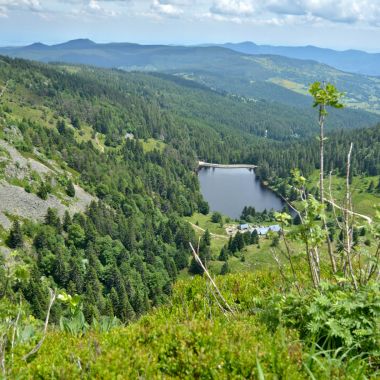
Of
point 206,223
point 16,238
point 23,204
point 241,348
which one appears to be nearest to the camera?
point 241,348

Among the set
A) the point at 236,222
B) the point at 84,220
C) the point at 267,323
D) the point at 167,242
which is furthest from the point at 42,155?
the point at 267,323

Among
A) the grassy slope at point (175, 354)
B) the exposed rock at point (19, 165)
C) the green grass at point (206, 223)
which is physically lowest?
the green grass at point (206, 223)

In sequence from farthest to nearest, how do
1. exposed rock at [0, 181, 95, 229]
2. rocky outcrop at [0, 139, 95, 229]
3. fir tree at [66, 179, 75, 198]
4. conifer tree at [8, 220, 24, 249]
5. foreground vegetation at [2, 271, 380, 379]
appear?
fir tree at [66, 179, 75, 198]
rocky outcrop at [0, 139, 95, 229]
exposed rock at [0, 181, 95, 229]
conifer tree at [8, 220, 24, 249]
foreground vegetation at [2, 271, 380, 379]

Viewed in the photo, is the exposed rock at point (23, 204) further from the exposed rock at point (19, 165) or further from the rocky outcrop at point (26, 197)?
the exposed rock at point (19, 165)

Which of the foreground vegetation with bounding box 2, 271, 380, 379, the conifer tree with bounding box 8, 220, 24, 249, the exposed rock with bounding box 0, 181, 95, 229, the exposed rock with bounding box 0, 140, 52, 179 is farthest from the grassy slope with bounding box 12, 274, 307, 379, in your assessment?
the exposed rock with bounding box 0, 140, 52, 179

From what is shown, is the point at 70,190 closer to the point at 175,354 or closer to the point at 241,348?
the point at 175,354

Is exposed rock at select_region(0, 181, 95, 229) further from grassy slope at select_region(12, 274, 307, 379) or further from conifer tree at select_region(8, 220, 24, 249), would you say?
grassy slope at select_region(12, 274, 307, 379)

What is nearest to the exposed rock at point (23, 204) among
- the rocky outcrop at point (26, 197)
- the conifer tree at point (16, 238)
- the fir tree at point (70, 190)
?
the rocky outcrop at point (26, 197)

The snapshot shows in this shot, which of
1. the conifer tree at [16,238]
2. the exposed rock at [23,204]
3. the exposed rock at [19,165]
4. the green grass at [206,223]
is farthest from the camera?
the green grass at [206,223]

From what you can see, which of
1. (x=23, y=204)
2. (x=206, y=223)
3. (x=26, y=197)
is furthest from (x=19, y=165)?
(x=206, y=223)

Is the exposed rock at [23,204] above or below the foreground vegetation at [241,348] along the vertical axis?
below

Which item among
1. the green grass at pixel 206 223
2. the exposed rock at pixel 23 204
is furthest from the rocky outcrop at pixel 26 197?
the green grass at pixel 206 223

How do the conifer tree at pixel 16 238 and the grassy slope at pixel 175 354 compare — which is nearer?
the grassy slope at pixel 175 354

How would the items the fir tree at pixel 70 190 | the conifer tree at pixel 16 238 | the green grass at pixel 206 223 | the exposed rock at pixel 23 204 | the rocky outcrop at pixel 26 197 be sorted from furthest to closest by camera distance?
the green grass at pixel 206 223 → the fir tree at pixel 70 190 → the rocky outcrop at pixel 26 197 → the exposed rock at pixel 23 204 → the conifer tree at pixel 16 238
